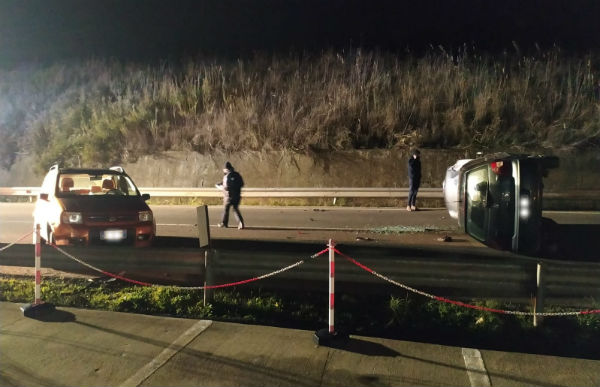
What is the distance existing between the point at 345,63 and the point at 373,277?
1948 cm

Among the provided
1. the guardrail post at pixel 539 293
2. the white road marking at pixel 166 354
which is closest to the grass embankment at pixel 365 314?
the guardrail post at pixel 539 293

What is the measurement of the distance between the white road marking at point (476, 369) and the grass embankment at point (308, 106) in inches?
592

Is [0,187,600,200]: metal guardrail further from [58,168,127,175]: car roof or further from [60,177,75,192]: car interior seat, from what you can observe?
[60,177,75,192]: car interior seat

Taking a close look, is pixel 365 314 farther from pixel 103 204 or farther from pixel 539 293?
pixel 103 204

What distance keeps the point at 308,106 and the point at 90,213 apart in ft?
51.0

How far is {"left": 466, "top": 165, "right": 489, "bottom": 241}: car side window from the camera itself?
7.52 m

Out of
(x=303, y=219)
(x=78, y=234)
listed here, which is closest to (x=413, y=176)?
(x=303, y=219)

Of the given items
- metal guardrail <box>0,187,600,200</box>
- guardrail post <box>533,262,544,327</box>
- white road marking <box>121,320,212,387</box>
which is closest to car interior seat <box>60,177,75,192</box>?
white road marking <box>121,320,212,387</box>

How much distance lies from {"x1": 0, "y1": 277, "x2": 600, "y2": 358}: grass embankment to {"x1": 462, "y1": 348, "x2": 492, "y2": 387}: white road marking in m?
1.08

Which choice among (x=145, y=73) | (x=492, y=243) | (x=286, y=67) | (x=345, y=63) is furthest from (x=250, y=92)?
(x=492, y=243)

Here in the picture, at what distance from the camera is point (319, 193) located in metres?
17.1

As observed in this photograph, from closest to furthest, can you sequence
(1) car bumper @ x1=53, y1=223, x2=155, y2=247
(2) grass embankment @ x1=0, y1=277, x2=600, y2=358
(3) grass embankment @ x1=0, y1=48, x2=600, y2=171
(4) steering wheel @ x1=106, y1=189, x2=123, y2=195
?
(2) grass embankment @ x1=0, y1=277, x2=600, y2=358, (1) car bumper @ x1=53, y1=223, x2=155, y2=247, (4) steering wheel @ x1=106, y1=189, x2=123, y2=195, (3) grass embankment @ x1=0, y1=48, x2=600, y2=171

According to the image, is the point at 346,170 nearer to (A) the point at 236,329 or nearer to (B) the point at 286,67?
(B) the point at 286,67

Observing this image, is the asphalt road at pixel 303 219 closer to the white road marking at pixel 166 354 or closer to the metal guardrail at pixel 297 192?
the metal guardrail at pixel 297 192
